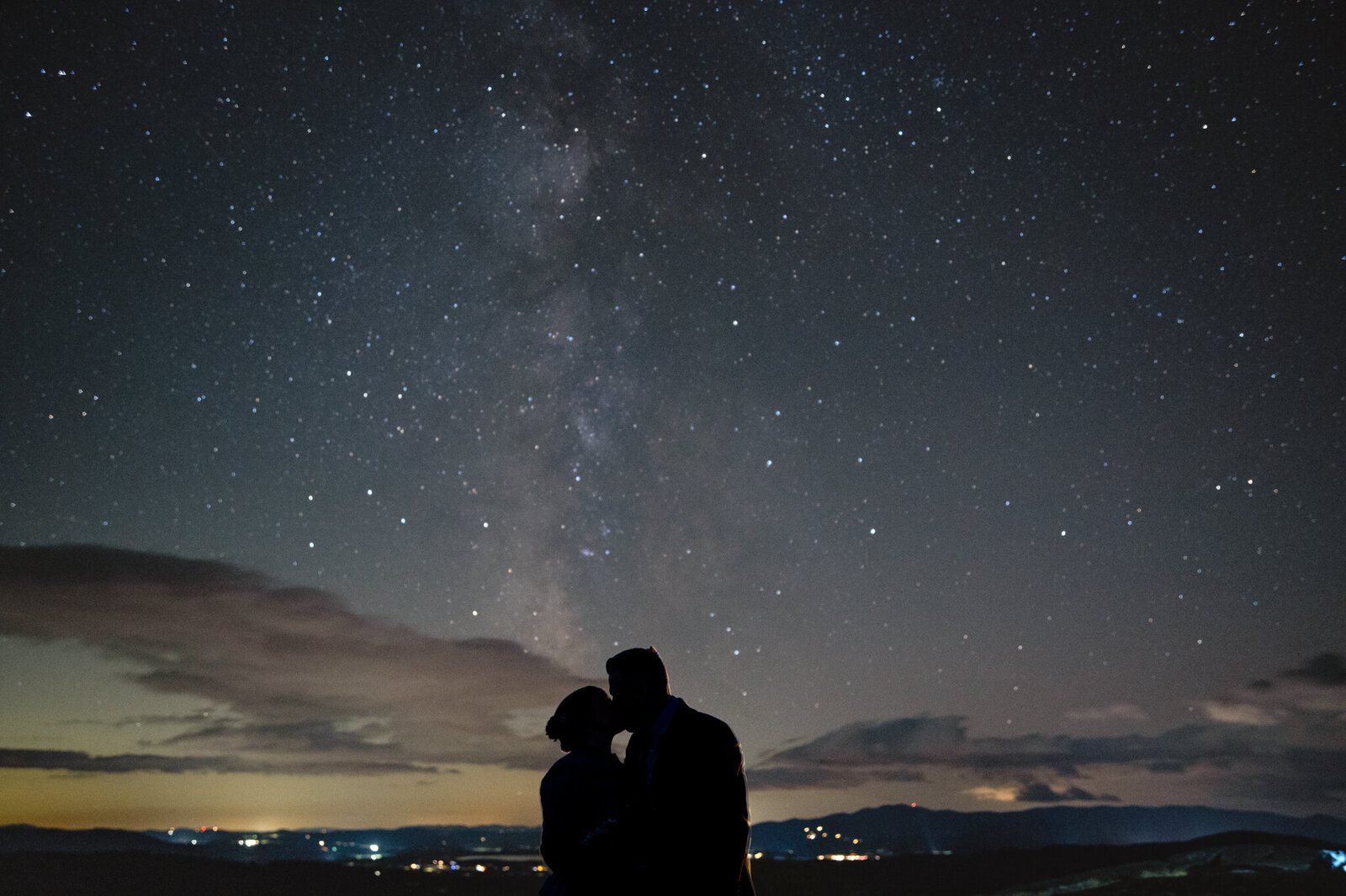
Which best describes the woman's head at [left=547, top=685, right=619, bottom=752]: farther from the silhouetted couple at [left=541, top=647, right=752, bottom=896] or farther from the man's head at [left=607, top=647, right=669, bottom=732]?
the man's head at [left=607, top=647, right=669, bottom=732]

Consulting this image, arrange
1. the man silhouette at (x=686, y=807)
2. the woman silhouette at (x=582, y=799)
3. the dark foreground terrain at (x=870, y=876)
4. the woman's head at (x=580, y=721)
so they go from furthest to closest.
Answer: the dark foreground terrain at (x=870, y=876) < the woman's head at (x=580, y=721) < the woman silhouette at (x=582, y=799) < the man silhouette at (x=686, y=807)

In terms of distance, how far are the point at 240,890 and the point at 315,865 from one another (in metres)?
23.4

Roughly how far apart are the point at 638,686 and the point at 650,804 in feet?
1.34

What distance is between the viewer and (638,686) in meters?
2.99

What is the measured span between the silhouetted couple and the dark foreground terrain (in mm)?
45012

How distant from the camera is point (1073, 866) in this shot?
6819 centimetres

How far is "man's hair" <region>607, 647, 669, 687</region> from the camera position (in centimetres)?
302

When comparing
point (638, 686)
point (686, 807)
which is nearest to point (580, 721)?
point (638, 686)

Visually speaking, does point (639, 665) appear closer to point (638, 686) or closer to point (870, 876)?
point (638, 686)

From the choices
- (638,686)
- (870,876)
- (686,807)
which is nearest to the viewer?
(686,807)

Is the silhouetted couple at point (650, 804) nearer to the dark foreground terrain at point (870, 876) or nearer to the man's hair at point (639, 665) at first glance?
the man's hair at point (639, 665)

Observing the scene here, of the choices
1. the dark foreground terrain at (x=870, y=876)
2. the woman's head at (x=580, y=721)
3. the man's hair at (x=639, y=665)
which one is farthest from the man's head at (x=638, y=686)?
the dark foreground terrain at (x=870, y=876)

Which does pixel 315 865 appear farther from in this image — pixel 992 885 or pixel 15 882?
pixel 992 885

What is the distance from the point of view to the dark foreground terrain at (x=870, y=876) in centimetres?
4206
